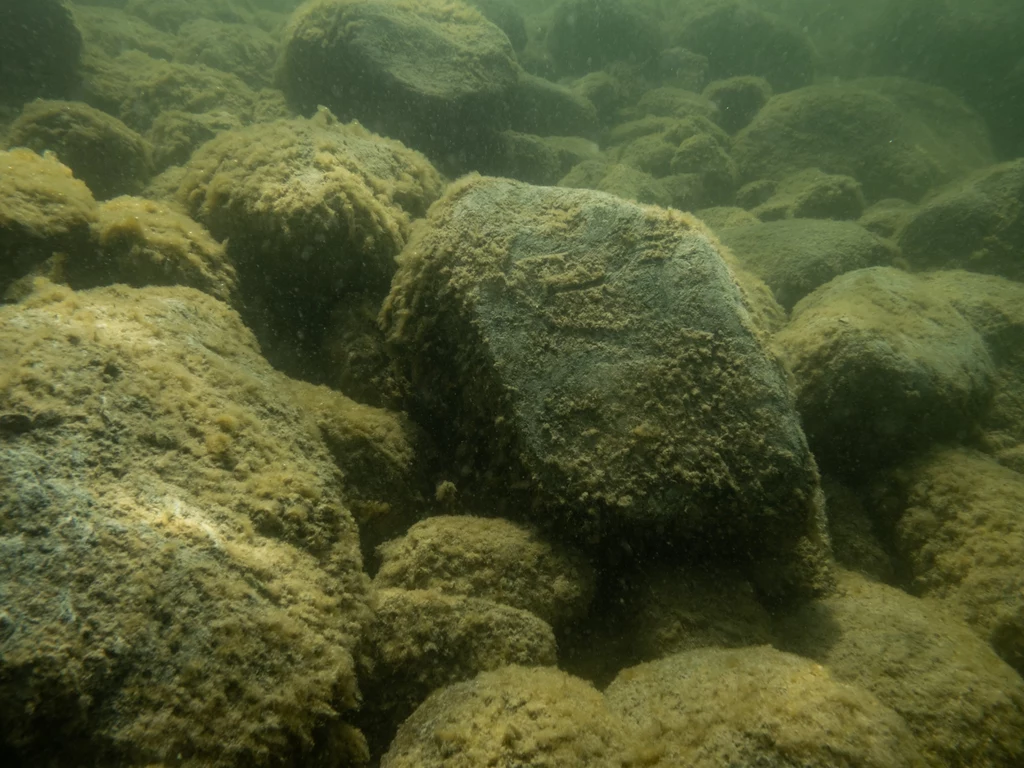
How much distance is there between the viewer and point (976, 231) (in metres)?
6.44

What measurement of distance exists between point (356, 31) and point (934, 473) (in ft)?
27.4

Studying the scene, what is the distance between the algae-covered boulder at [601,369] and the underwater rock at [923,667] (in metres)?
0.40

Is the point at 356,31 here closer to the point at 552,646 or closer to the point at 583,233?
the point at 583,233

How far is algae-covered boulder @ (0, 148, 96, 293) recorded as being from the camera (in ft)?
10.5

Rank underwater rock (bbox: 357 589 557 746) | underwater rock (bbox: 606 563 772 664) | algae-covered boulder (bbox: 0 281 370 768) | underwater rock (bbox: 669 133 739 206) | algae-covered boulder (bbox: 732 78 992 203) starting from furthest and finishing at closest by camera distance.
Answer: algae-covered boulder (bbox: 732 78 992 203)
underwater rock (bbox: 669 133 739 206)
underwater rock (bbox: 606 563 772 664)
underwater rock (bbox: 357 589 557 746)
algae-covered boulder (bbox: 0 281 370 768)

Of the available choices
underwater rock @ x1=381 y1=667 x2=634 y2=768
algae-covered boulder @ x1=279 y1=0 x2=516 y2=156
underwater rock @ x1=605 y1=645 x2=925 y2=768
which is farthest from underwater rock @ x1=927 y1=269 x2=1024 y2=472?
algae-covered boulder @ x1=279 y1=0 x2=516 y2=156

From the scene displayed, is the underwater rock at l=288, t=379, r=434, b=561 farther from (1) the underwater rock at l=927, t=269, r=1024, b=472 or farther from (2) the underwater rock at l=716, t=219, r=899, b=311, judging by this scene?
(2) the underwater rock at l=716, t=219, r=899, b=311

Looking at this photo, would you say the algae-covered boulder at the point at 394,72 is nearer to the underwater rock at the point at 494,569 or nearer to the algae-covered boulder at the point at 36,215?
the algae-covered boulder at the point at 36,215

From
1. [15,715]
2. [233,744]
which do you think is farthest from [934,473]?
[15,715]

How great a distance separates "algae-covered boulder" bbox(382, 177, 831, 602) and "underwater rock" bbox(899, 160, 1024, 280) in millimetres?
5162

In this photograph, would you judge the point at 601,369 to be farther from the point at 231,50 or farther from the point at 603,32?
the point at 603,32

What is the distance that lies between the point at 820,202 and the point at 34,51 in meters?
11.6

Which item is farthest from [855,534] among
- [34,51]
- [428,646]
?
[34,51]

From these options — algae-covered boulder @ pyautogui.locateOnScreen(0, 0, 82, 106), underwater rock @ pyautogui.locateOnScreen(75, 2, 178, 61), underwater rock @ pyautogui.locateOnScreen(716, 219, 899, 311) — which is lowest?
underwater rock @ pyautogui.locateOnScreen(75, 2, 178, 61)
